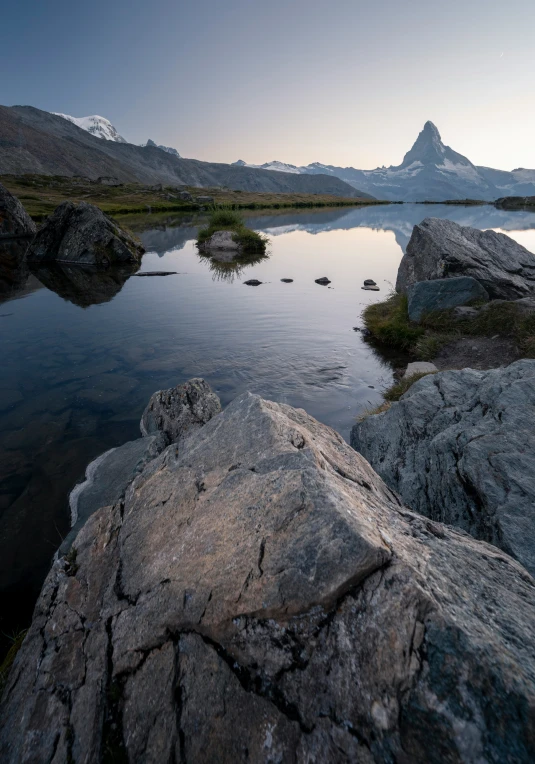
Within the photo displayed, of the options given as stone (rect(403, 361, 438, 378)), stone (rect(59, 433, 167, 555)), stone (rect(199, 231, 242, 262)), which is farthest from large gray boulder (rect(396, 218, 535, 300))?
stone (rect(199, 231, 242, 262))

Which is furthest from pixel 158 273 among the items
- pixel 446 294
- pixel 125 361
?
pixel 446 294

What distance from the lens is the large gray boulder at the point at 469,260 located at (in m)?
18.2

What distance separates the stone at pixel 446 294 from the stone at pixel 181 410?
12.3 m

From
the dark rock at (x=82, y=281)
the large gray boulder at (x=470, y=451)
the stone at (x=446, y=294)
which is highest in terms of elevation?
the large gray boulder at (x=470, y=451)

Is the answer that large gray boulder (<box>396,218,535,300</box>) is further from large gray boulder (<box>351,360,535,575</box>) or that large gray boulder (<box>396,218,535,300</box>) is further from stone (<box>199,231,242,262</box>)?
stone (<box>199,231,242,262</box>)

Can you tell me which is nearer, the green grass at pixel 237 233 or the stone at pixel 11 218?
the green grass at pixel 237 233

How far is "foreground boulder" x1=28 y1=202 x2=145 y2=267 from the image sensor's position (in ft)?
115

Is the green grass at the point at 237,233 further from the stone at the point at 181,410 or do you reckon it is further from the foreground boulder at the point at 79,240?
the stone at the point at 181,410

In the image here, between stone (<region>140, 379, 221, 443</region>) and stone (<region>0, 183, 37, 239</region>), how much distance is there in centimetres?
4945

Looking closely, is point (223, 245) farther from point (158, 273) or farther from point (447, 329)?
point (447, 329)

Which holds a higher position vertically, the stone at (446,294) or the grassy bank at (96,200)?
the grassy bank at (96,200)

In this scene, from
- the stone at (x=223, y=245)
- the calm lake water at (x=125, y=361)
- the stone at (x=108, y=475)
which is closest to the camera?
the stone at (x=108, y=475)

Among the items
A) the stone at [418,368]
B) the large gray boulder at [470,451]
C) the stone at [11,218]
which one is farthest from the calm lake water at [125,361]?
the stone at [11,218]

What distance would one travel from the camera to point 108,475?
827 cm
